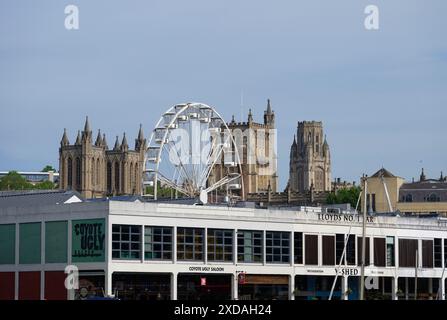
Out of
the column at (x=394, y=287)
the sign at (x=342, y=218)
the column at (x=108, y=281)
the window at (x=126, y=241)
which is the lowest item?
the column at (x=394, y=287)

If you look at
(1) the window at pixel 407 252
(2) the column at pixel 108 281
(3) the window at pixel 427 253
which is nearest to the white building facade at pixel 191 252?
(2) the column at pixel 108 281

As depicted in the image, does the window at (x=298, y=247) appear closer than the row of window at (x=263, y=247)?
No

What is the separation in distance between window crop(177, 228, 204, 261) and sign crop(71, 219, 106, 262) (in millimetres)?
7537

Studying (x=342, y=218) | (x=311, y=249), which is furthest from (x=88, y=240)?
(x=342, y=218)

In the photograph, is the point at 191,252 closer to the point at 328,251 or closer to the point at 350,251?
the point at 328,251

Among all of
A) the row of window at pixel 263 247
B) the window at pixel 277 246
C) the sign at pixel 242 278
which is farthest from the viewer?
the window at pixel 277 246

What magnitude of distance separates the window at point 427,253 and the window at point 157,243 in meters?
32.5

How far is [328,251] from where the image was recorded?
105375 mm

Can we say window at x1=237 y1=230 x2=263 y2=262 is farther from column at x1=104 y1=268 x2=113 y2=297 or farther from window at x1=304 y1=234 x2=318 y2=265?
column at x1=104 y1=268 x2=113 y2=297

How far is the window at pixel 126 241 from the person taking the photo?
8988cm

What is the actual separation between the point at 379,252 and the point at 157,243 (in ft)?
88.6

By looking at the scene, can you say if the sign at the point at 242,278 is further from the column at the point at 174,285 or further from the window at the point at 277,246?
the column at the point at 174,285
